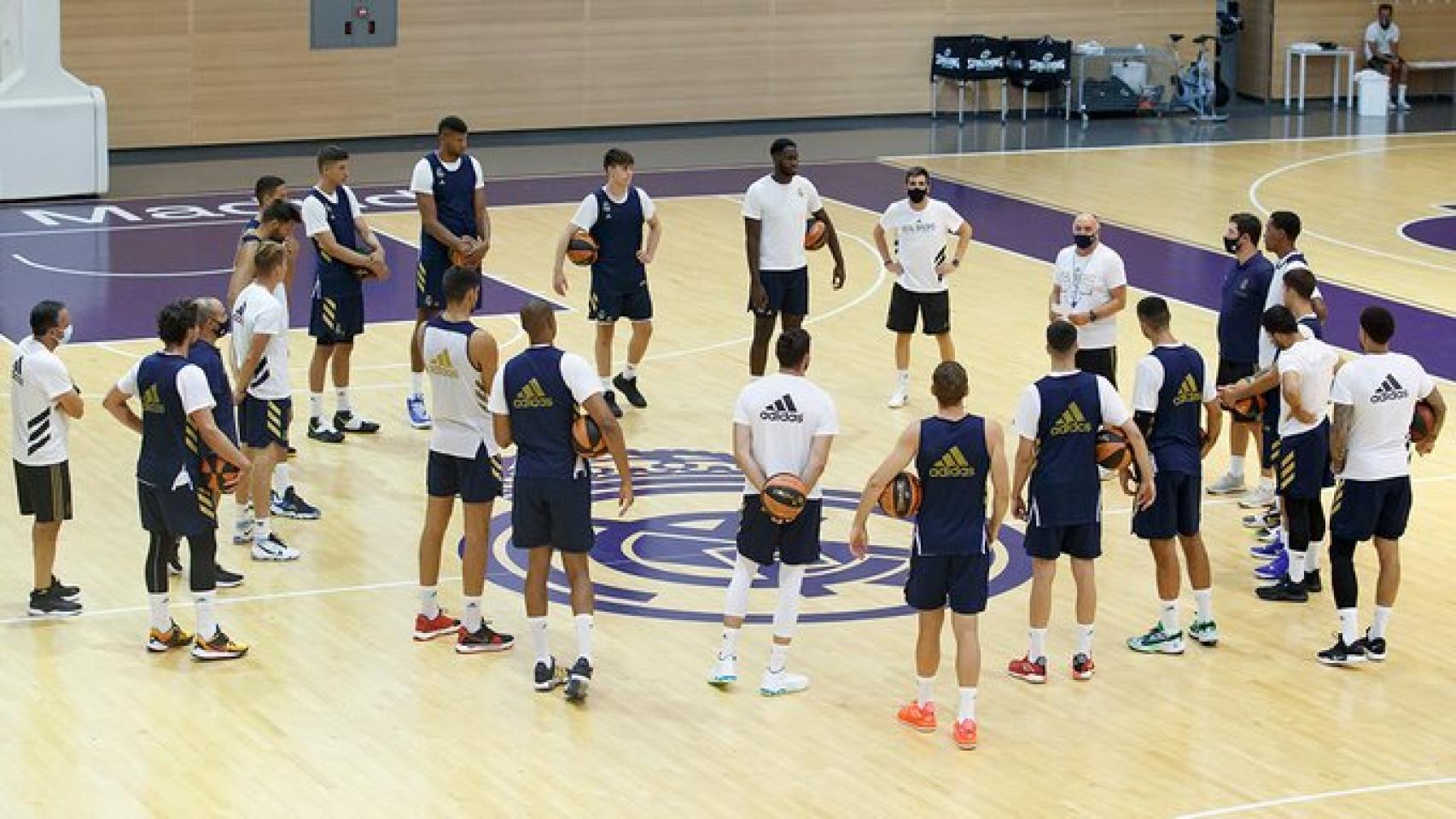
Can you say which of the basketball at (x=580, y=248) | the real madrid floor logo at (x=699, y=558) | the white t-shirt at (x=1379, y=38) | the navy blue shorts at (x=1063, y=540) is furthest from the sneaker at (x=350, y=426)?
the white t-shirt at (x=1379, y=38)

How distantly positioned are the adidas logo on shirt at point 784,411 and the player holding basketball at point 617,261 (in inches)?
238

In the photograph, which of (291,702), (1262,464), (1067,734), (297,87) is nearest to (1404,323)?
(1262,464)

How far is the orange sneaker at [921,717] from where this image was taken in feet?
39.8

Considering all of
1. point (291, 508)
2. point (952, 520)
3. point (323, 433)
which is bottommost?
point (291, 508)

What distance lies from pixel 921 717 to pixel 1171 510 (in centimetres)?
202

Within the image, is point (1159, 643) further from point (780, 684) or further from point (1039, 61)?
point (1039, 61)

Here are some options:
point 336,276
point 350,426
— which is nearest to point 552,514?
point 336,276

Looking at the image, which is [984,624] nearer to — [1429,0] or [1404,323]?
[1404,323]

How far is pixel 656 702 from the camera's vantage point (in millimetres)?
12508

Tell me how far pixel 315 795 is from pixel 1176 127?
26329mm

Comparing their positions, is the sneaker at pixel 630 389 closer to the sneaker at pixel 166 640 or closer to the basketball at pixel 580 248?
the basketball at pixel 580 248

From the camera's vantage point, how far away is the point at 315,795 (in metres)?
11.2

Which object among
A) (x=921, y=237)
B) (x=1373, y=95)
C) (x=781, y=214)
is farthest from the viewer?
(x=1373, y=95)

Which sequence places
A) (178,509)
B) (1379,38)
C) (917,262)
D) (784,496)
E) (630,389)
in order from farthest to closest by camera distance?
(1379,38), (630,389), (917,262), (178,509), (784,496)
